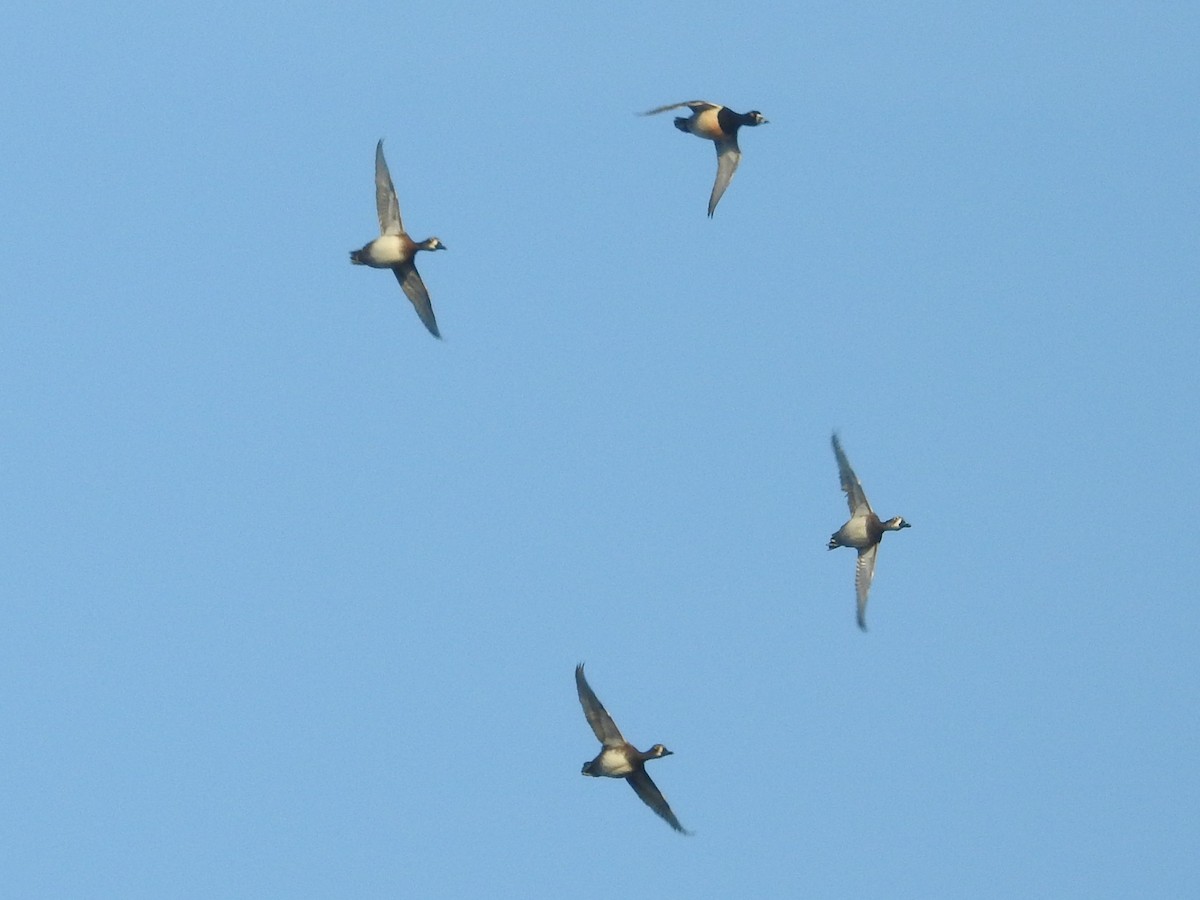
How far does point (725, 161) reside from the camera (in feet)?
223

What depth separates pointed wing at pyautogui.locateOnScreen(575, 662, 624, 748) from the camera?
194 feet

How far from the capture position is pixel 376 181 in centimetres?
6388

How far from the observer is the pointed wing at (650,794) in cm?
6041

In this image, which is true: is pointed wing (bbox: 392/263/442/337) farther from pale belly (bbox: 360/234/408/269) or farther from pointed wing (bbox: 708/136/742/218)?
pointed wing (bbox: 708/136/742/218)

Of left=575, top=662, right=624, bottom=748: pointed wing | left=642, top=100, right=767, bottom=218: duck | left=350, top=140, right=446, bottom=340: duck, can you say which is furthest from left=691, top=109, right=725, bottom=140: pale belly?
left=575, top=662, right=624, bottom=748: pointed wing

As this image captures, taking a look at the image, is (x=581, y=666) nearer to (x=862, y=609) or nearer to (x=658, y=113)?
(x=862, y=609)

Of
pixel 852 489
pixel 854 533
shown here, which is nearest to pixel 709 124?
pixel 852 489

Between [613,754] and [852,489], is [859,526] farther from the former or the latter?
[613,754]

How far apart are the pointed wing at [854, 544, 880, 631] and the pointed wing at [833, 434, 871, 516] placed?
1179mm

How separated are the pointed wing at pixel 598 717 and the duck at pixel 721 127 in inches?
638

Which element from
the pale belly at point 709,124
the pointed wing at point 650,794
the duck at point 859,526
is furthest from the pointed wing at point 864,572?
the pale belly at point 709,124

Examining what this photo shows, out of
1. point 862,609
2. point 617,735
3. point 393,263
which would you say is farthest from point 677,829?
point 393,263

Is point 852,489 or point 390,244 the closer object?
point 390,244

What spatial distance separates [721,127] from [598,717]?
18.4m
